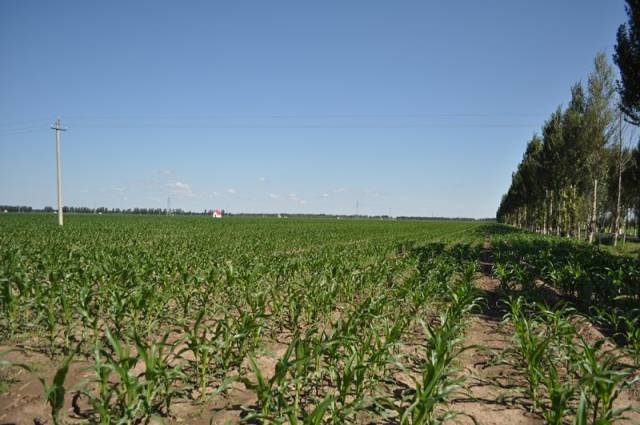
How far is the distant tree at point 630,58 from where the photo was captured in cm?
1515

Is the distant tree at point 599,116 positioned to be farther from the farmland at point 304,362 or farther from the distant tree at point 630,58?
the farmland at point 304,362

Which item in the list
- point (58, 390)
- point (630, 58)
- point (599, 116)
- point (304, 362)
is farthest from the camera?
point (599, 116)

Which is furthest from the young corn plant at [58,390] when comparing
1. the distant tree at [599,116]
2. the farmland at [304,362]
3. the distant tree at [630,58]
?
the distant tree at [599,116]

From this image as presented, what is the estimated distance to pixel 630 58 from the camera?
15523 millimetres

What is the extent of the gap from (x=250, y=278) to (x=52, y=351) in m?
3.33

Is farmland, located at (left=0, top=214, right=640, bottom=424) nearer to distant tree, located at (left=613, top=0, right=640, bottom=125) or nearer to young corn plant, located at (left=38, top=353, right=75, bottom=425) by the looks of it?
young corn plant, located at (left=38, top=353, right=75, bottom=425)

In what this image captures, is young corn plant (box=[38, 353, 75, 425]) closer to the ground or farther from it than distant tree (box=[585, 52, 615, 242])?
closer to the ground

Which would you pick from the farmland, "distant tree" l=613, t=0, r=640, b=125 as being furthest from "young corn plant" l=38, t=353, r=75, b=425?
"distant tree" l=613, t=0, r=640, b=125

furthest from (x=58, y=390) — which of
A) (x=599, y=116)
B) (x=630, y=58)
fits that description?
(x=599, y=116)

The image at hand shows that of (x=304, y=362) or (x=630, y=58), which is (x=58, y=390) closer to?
(x=304, y=362)

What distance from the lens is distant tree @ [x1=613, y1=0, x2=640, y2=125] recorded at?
49.7 ft

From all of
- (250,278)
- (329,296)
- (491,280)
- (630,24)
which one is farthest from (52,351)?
(630,24)

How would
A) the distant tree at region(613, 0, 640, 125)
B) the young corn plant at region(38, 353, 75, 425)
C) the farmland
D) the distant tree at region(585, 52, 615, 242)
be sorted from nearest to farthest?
1. the young corn plant at region(38, 353, 75, 425)
2. the farmland
3. the distant tree at region(613, 0, 640, 125)
4. the distant tree at region(585, 52, 615, 242)

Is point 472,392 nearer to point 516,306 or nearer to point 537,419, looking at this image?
point 537,419
